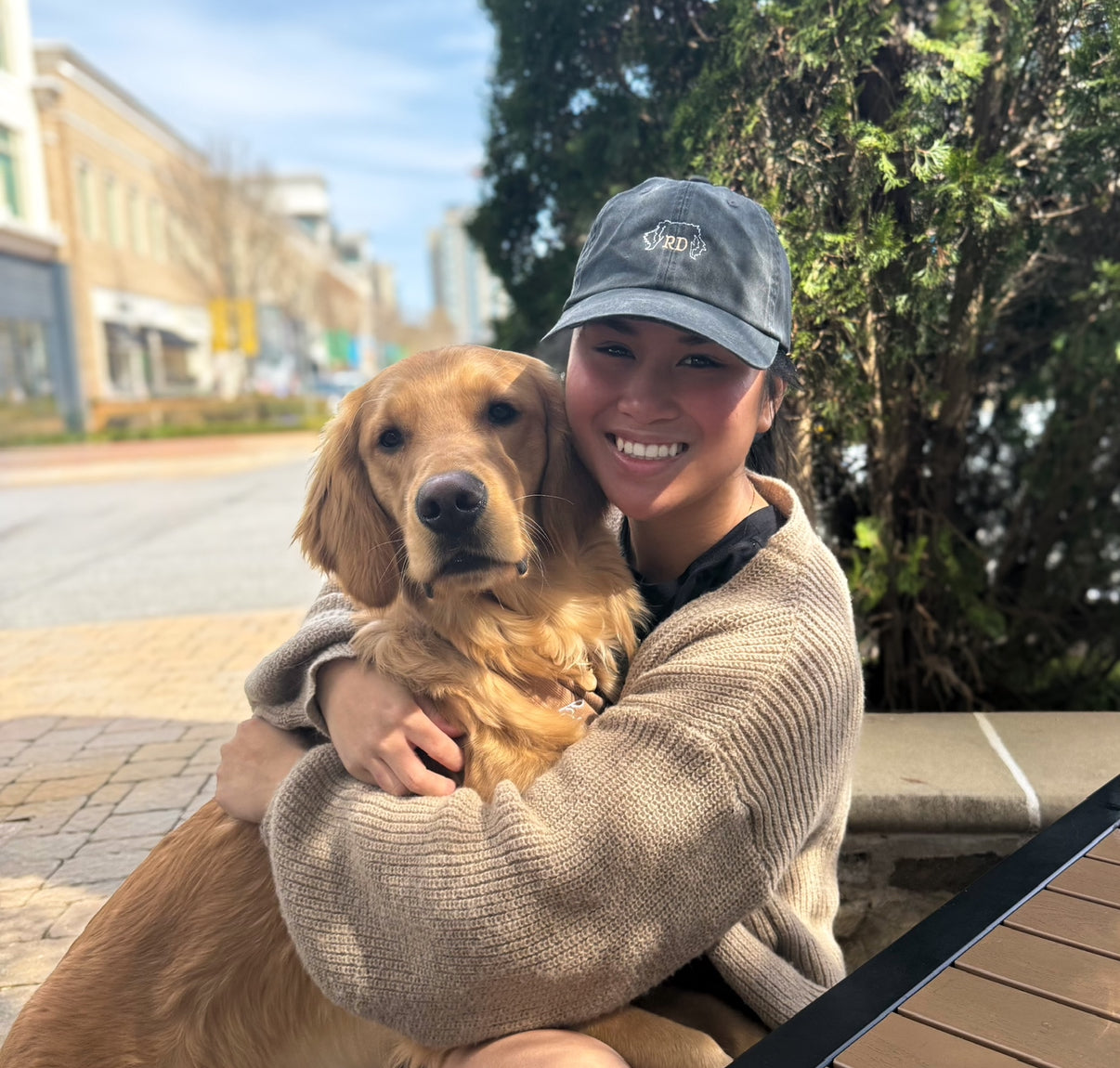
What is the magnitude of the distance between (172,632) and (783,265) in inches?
200

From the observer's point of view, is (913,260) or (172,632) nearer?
(913,260)

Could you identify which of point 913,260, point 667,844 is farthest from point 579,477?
point 913,260

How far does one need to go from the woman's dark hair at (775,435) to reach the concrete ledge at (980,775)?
33.2 inches

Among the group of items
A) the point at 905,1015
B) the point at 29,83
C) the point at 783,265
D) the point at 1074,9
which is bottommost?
the point at 905,1015

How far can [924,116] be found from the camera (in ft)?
8.98

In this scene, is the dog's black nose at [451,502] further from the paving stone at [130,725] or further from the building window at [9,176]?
the building window at [9,176]

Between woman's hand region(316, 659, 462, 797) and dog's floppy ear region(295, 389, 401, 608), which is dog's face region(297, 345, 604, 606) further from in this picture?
woman's hand region(316, 659, 462, 797)

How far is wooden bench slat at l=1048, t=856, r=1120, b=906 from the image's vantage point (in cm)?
149

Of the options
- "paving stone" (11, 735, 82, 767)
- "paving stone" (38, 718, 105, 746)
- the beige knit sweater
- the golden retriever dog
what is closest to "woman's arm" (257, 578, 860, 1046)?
the beige knit sweater

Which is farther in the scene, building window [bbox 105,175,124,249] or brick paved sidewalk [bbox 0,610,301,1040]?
building window [bbox 105,175,124,249]

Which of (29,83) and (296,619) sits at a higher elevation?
(29,83)

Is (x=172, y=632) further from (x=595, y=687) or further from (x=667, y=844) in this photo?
(x=667, y=844)

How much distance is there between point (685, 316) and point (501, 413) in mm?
530

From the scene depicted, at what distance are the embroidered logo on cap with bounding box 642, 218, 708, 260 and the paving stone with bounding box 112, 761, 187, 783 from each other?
2.61 meters
